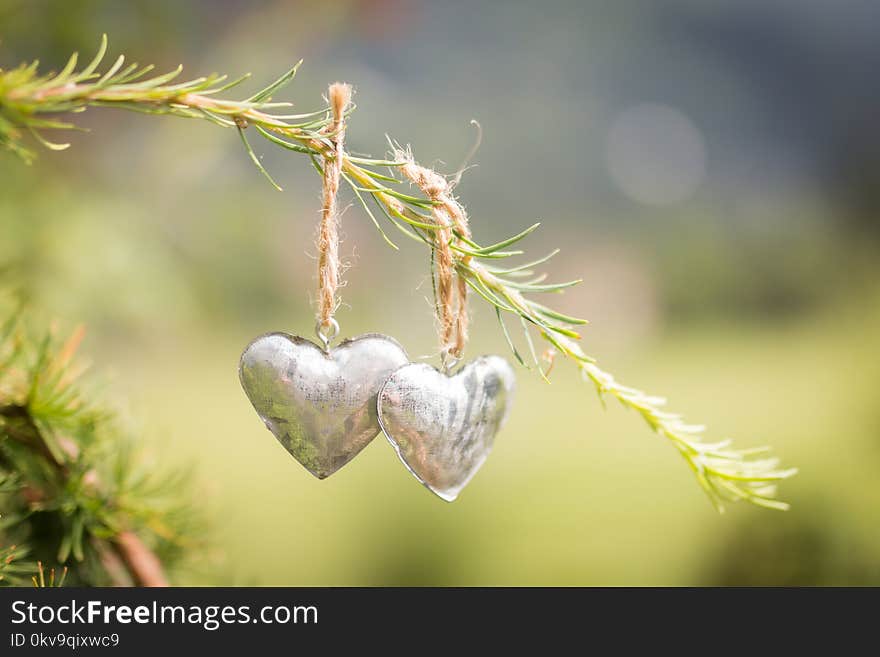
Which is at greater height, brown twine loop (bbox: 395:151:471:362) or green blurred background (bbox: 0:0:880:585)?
green blurred background (bbox: 0:0:880:585)

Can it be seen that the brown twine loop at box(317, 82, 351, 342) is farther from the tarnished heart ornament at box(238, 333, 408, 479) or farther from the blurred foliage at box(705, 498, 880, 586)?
the blurred foliage at box(705, 498, 880, 586)

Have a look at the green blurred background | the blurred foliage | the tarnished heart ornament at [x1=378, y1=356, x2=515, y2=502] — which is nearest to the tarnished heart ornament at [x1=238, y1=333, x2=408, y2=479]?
the tarnished heart ornament at [x1=378, y1=356, x2=515, y2=502]

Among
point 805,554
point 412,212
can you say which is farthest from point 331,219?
point 805,554

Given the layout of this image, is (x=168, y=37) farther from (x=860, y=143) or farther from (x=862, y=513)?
(x=860, y=143)

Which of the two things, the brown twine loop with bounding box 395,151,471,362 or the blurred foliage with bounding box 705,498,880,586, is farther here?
the blurred foliage with bounding box 705,498,880,586

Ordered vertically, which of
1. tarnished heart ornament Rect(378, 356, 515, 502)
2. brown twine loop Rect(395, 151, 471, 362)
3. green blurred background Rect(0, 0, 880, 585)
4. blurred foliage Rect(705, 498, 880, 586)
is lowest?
tarnished heart ornament Rect(378, 356, 515, 502)
